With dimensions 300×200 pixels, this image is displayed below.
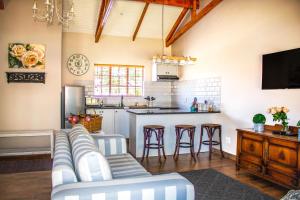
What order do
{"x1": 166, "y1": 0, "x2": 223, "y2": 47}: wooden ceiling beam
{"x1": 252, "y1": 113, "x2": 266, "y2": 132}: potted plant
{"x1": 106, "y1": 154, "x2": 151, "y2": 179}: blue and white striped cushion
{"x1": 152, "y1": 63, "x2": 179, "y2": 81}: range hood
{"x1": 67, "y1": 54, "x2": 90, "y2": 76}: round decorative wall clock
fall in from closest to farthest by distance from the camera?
{"x1": 106, "y1": 154, "x2": 151, "y2": 179}: blue and white striped cushion < {"x1": 252, "y1": 113, "x2": 266, "y2": 132}: potted plant < {"x1": 166, "y1": 0, "x2": 223, "y2": 47}: wooden ceiling beam < {"x1": 67, "y1": 54, "x2": 90, "y2": 76}: round decorative wall clock < {"x1": 152, "y1": 63, "x2": 179, "y2": 81}: range hood

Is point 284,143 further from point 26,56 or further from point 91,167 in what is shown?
point 26,56

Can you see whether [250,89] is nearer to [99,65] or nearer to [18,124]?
[99,65]

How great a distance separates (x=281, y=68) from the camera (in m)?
3.94

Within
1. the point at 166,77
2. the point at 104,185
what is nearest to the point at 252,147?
the point at 104,185

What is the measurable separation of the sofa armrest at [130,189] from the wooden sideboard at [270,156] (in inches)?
82.6

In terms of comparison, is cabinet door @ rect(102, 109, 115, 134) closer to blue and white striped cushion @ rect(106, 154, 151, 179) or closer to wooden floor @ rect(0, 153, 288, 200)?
wooden floor @ rect(0, 153, 288, 200)

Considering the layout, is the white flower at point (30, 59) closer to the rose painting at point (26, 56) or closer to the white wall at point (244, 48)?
the rose painting at point (26, 56)

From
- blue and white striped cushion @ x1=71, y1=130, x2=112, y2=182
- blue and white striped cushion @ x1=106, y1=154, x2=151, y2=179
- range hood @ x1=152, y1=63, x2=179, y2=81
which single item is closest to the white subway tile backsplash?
range hood @ x1=152, y1=63, x2=179, y2=81

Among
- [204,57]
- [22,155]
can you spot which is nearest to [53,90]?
[22,155]

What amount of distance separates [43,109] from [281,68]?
485 centimetres

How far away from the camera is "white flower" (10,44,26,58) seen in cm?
553

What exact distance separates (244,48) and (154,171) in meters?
2.80

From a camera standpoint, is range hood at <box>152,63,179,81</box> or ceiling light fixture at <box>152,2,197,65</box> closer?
ceiling light fixture at <box>152,2,197,65</box>

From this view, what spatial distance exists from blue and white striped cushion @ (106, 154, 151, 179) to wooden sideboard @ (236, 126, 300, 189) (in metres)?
1.90
